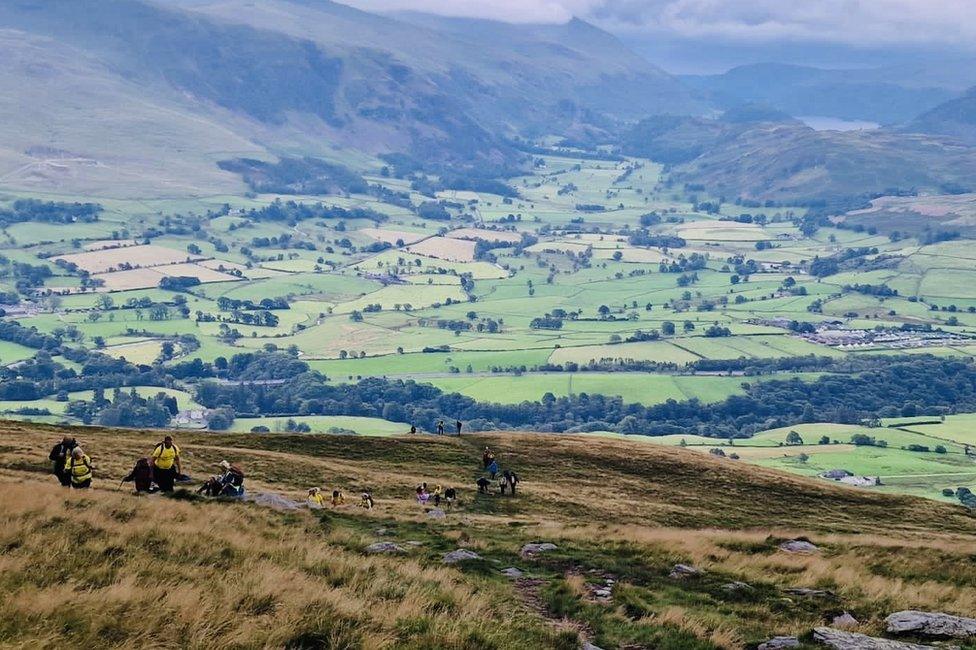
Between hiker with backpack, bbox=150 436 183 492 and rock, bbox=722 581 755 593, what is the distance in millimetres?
20275

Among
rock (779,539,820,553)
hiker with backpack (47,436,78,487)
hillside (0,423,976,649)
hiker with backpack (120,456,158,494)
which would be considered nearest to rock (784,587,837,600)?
hillside (0,423,976,649)

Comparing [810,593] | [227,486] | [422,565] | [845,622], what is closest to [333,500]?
[227,486]

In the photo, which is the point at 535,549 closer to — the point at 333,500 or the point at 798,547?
the point at 798,547

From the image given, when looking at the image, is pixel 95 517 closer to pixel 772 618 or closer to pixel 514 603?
pixel 514 603

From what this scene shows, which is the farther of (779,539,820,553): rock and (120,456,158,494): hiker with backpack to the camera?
(779,539,820,553): rock

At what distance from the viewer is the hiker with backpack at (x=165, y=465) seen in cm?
3528

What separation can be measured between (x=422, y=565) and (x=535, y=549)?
275 inches

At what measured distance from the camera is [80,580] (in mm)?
19031

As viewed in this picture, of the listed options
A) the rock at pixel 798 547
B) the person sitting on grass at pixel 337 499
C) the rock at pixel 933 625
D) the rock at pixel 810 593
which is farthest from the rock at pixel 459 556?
the person sitting on grass at pixel 337 499

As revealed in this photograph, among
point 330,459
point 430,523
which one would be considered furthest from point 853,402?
point 430,523

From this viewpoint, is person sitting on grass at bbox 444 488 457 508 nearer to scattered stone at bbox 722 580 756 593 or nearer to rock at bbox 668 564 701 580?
rock at bbox 668 564 701 580

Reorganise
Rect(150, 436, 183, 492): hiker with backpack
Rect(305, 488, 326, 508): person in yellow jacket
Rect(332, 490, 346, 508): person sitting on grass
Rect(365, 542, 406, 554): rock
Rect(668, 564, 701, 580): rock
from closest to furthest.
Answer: Rect(365, 542, 406, 554): rock < Rect(668, 564, 701, 580): rock < Rect(150, 436, 183, 492): hiker with backpack < Rect(305, 488, 326, 508): person in yellow jacket < Rect(332, 490, 346, 508): person sitting on grass

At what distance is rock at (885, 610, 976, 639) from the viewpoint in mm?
23438

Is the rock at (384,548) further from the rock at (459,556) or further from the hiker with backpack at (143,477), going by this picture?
the hiker with backpack at (143,477)
